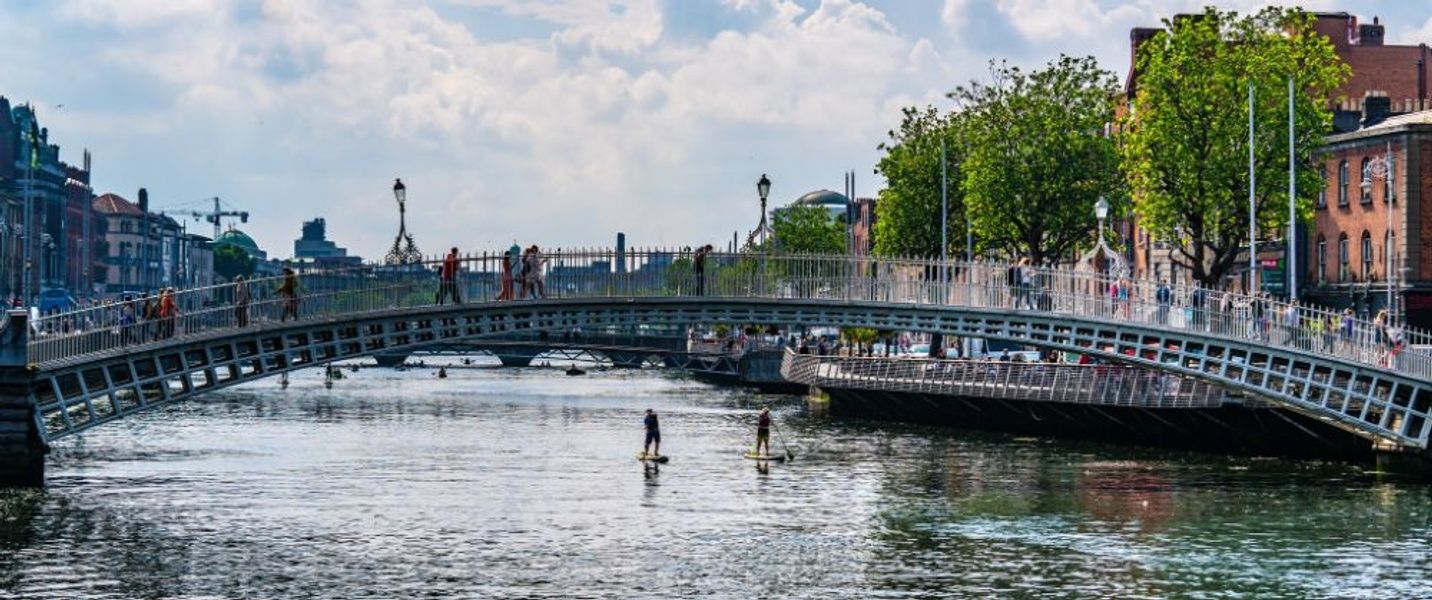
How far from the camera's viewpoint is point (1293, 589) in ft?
163

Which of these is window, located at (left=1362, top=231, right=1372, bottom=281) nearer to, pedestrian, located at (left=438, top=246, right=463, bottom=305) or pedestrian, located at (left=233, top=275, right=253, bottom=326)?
pedestrian, located at (left=438, top=246, right=463, bottom=305)

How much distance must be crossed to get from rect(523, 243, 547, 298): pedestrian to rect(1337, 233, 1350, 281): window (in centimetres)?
5078

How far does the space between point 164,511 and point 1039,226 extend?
55.0 metres

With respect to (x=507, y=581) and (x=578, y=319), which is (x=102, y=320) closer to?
(x=578, y=319)

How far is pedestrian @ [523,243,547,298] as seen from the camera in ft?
234

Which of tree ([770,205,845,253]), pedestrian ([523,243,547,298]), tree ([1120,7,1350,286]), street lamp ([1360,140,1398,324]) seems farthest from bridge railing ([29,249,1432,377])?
tree ([770,205,845,253])

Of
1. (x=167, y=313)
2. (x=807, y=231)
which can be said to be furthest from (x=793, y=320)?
(x=807, y=231)

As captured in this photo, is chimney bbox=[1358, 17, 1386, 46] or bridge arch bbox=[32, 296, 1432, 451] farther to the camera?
chimney bbox=[1358, 17, 1386, 46]

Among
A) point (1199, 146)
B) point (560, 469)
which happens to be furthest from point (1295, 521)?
point (1199, 146)

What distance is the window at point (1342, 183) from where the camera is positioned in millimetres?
111188

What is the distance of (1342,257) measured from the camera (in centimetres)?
11150

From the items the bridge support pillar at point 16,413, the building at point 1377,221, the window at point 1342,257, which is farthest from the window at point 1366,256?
the bridge support pillar at point 16,413

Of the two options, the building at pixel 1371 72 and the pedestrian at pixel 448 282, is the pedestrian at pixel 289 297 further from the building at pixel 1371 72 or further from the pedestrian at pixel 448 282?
the building at pixel 1371 72

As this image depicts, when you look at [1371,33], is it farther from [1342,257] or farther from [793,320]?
[793,320]
